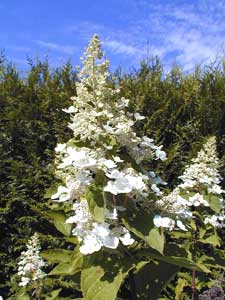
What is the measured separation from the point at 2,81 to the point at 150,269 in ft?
10.4

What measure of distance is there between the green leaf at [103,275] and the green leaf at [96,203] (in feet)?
0.85

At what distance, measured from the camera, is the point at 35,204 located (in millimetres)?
4742

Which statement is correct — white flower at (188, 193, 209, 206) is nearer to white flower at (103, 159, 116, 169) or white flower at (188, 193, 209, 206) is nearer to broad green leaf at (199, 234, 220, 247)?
broad green leaf at (199, 234, 220, 247)

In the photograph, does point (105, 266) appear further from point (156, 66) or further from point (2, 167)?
point (156, 66)

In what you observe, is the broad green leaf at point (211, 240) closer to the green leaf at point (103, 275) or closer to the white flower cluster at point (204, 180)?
the white flower cluster at point (204, 180)

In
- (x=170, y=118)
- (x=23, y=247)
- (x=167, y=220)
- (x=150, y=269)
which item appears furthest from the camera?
(x=170, y=118)

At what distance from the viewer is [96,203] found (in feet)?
7.22

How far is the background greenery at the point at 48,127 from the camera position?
471 cm

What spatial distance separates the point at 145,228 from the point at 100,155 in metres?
0.39

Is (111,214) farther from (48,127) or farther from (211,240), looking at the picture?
(48,127)

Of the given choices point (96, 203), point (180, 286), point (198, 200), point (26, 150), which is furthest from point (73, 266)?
point (26, 150)

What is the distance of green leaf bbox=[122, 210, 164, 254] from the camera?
A: 2.21 m

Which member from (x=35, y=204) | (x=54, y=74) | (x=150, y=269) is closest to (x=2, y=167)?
(x=35, y=204)

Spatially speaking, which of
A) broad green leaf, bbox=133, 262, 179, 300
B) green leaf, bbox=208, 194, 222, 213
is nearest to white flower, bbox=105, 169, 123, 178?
broad green leaf, bbox=133, 262, 179, 300
